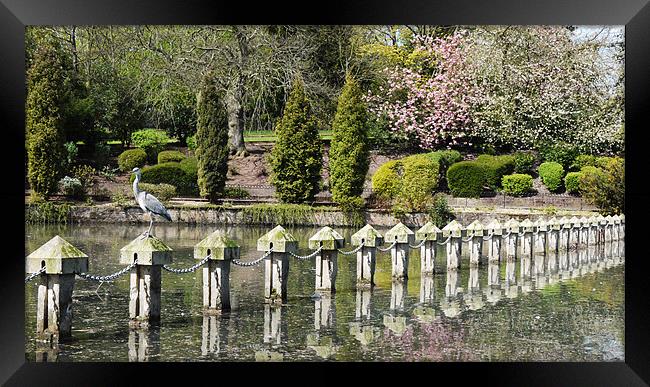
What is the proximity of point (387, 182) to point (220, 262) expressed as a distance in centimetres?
1418

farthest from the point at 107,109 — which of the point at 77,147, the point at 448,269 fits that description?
the point at 448,269

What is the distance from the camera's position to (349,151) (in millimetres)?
20719

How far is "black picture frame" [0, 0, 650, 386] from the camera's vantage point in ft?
18.7

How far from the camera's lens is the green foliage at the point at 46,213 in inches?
768

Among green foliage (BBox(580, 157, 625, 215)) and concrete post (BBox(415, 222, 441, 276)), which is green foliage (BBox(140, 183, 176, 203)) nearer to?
green foliage (BBox(580, 157, 625, 215))

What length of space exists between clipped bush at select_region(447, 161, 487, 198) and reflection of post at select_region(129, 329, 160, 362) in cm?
1465

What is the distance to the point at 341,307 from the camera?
27.5ft

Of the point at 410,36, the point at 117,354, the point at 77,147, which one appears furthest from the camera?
the point at 410,36

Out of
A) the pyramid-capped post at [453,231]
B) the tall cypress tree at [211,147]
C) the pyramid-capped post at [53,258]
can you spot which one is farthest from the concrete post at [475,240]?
the tall cypress tree at [211,147]

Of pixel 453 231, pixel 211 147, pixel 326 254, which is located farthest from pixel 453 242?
pixel 211 147

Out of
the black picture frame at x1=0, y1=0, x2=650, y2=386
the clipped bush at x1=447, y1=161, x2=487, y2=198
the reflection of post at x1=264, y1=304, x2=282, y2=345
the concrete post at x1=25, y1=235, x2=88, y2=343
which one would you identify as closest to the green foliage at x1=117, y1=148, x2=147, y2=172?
the clipped bush at x1=447, y1=161, x2=487, y2=198
